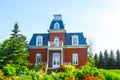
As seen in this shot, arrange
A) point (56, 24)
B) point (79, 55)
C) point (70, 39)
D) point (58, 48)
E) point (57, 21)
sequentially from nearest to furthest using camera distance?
point (58, 48), point (79, 55), point (56, 24), point (70, 39), point (57, 21)

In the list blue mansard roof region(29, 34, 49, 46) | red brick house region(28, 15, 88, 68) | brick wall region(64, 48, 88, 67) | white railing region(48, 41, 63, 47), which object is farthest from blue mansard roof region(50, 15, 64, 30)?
brick wall region(64, 48, 88, 67)

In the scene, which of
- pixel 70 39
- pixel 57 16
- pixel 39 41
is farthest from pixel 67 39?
pixel 39 41

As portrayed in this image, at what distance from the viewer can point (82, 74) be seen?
21.2 metres

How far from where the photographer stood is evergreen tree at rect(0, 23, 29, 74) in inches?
1449

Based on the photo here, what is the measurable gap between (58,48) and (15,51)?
5.49 meters

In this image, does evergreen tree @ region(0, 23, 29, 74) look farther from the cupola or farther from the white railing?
the cupola

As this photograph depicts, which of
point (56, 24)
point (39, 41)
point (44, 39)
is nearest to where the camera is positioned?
point (56, 24)

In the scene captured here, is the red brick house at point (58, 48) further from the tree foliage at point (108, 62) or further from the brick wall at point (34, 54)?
the tree foliage at point (108, 62)

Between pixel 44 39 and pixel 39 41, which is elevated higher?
pixel 44 39

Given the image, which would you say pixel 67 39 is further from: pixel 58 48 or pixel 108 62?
pixel 108 62

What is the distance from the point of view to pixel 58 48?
40031 mm

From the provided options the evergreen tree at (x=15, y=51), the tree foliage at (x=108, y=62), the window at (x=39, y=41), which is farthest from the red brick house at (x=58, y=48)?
the tree foliage at (x=108, y=62)

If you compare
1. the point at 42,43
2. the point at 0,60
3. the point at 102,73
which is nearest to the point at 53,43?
the point at 42,43

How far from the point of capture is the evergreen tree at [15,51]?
36.8 meters
